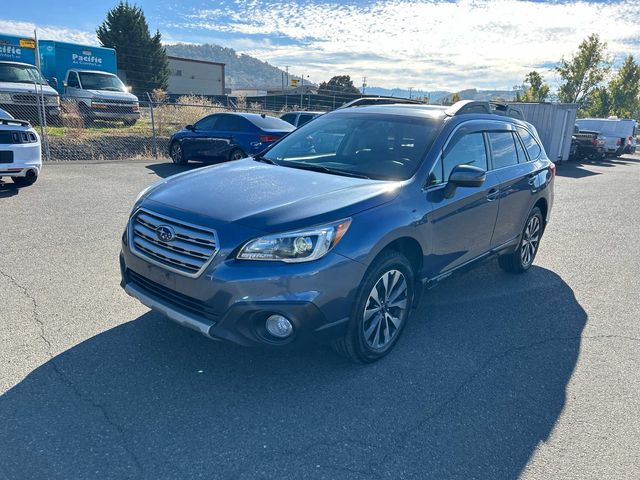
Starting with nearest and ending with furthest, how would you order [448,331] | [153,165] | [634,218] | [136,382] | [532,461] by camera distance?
[532,461]
[136,382]
[448,331]
[634,218]
[153,165]

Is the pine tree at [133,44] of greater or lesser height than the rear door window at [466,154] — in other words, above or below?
above

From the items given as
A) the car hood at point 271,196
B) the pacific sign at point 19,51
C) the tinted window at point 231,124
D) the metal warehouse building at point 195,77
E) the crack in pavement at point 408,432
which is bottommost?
the crack in pavement at point 408,432

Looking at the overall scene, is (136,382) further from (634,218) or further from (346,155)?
(634,218)

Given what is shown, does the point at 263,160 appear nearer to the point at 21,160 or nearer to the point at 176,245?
the point at 176,245

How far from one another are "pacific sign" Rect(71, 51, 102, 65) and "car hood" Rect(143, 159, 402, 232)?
21347mm

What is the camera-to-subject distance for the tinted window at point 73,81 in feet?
58.7

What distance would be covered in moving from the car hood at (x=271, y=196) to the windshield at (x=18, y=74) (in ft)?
47.7

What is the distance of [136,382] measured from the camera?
298cm

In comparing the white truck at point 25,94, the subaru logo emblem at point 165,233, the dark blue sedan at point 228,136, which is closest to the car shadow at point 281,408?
the subaru logo emblem at point 165,233

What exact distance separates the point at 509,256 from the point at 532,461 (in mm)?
3167

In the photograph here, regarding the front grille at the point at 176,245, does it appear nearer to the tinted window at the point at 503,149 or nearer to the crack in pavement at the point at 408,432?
the crack in pavement at the point at 408,432

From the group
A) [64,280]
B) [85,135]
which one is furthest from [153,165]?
[64,280]

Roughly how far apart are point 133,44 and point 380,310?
40592 millimetres

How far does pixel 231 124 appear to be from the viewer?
38.5 ft
